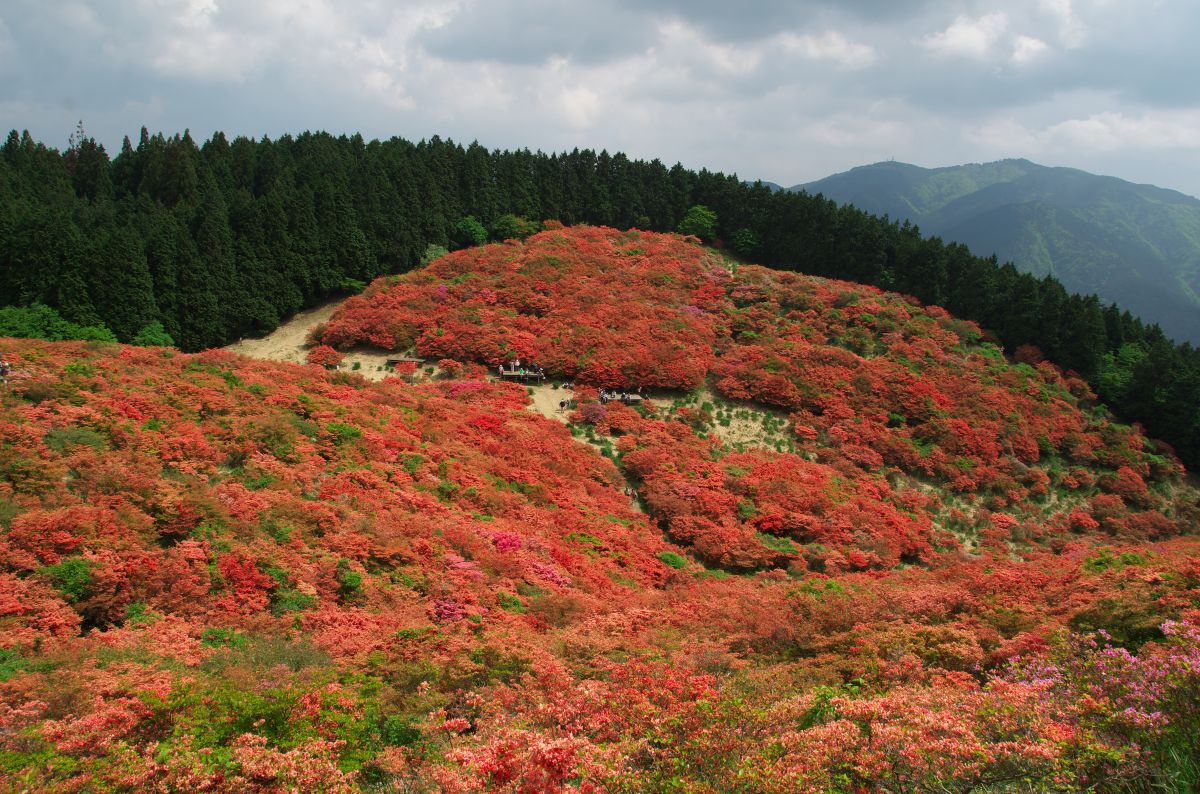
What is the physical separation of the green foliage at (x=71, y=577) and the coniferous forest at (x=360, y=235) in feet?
76.4

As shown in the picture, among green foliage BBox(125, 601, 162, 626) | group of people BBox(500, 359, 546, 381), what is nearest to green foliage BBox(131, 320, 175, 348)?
group of people BBox(500, 359, 546, 381)

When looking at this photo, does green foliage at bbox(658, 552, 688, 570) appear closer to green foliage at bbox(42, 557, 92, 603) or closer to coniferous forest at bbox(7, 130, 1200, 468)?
green foliage at bbox(42, 557, 92, 603)

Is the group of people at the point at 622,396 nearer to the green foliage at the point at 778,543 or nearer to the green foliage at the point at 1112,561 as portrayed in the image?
the green foliage at the point at 778,543

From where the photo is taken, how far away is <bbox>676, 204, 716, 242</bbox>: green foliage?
175 ft

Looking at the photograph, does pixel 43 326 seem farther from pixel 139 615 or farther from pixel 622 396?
pixel 139 615

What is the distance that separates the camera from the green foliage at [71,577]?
10656 millimetres

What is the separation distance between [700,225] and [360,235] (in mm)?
26039

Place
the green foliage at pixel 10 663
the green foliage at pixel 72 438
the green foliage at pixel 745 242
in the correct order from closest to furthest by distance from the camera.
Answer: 1. the green foliage at pixel 10 663
2. the green foliage at pixel 72 438
3. the green foliage at pixel 745 242

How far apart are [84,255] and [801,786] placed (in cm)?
3671

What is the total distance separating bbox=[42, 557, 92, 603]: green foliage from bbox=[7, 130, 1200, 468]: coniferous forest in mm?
23278

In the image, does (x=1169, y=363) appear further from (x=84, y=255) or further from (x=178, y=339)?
(x=84, y=255)

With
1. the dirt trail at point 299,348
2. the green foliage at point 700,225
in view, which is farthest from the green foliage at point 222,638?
the green foliage at point 700,225

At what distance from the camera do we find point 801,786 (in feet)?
17.8

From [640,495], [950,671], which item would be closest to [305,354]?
[640,495]
